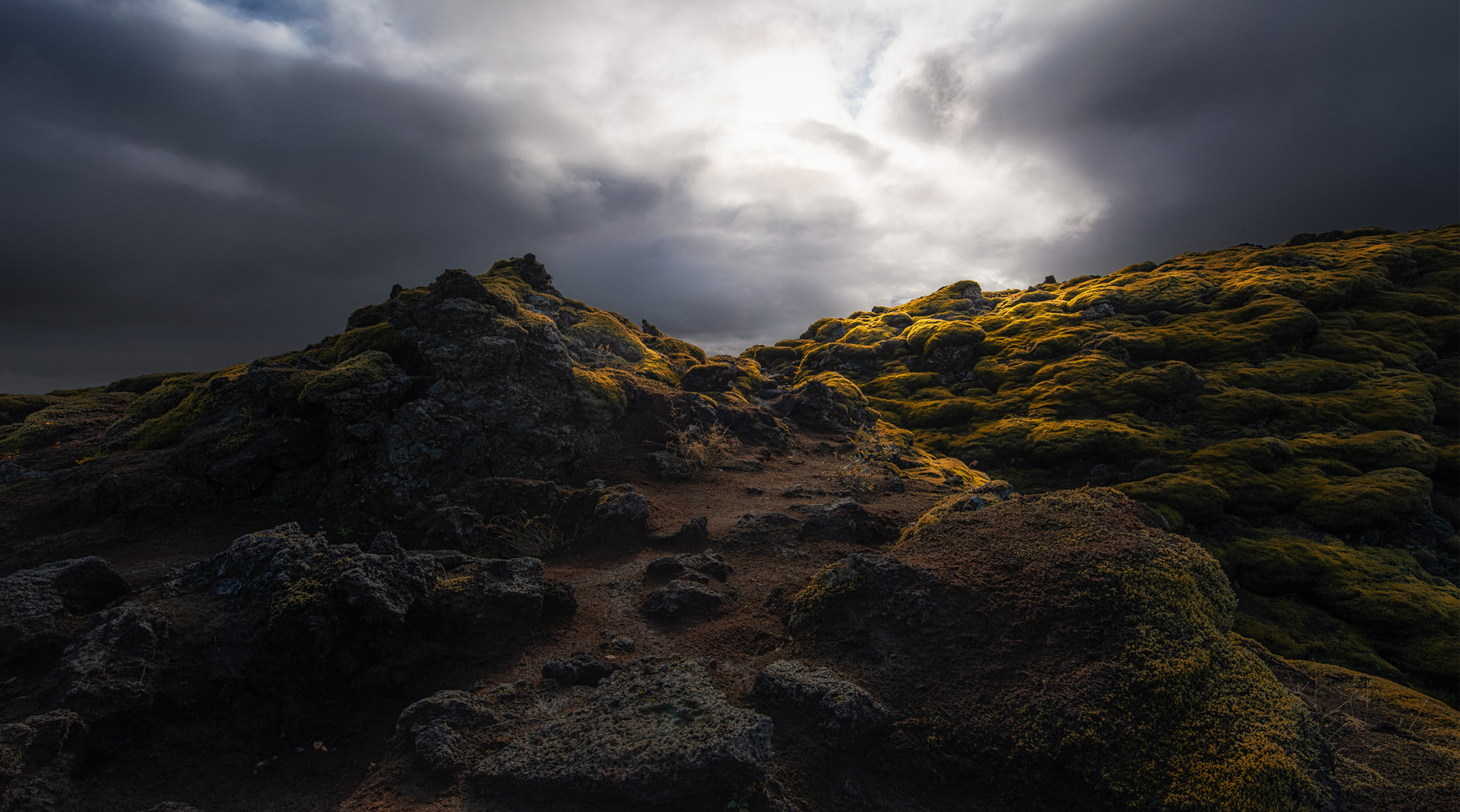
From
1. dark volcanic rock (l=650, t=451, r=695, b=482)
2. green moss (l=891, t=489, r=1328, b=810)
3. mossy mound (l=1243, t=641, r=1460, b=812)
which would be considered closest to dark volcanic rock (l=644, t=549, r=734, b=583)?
green moss (l=891, t=489, r=1328, b=810)

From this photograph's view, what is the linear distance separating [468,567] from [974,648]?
24.1 ft

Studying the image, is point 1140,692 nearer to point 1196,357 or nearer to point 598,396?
point 598,396

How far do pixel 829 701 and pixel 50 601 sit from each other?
934 centimetres

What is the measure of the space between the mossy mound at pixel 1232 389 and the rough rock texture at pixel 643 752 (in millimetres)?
15031

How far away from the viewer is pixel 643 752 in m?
4.95

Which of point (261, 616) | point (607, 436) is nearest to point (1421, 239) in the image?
point (607, 436)

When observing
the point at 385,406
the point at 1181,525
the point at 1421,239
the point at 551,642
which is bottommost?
the point at 1181,525

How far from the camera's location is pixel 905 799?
5148 millimetres

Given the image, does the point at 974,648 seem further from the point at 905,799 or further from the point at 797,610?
the point at 797,610

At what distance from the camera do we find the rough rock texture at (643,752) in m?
4.73

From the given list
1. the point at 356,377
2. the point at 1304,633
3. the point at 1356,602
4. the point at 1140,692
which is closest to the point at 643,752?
the point at 1140,692

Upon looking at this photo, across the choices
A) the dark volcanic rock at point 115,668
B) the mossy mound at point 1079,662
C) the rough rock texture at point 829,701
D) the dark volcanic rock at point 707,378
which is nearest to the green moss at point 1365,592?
the mossy mound at point 1079,662

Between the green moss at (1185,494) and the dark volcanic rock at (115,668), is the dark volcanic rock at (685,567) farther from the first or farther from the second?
the green moss at (1185,494)

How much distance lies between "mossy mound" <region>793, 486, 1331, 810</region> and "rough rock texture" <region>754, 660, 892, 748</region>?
1.37 ft
